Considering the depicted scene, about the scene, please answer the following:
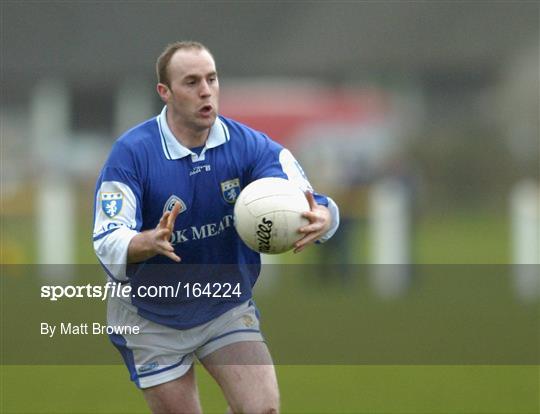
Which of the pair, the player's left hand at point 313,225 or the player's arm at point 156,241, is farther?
the player's left hand at point 313,225

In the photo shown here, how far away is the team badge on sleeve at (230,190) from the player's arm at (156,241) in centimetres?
57

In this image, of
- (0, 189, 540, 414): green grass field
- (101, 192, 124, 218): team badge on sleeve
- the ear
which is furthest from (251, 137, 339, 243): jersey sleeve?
Result: (0, 189, 540, 414): green grass field

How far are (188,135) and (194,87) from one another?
290 mm

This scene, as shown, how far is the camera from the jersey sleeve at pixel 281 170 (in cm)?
724

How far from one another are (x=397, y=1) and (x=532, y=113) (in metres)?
11.0

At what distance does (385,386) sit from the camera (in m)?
11.5

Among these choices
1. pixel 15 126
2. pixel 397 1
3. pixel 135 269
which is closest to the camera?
pixel 135 269

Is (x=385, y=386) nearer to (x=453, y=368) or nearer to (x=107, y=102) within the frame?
(x=453, y=368)

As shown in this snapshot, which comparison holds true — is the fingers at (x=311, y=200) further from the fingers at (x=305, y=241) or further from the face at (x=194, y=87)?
the face at (x=194, y=87)

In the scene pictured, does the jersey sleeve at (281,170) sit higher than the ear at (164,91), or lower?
lower

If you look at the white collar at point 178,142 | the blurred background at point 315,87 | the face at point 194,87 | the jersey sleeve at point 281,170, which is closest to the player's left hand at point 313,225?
the jersey sleeve at point 281,170

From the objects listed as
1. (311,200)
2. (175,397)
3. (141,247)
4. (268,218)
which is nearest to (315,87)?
(311,200)

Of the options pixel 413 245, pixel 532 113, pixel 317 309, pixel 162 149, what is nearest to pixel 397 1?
pixel 532 113

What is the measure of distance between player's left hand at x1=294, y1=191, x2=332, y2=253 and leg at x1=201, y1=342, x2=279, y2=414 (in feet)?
2.17
